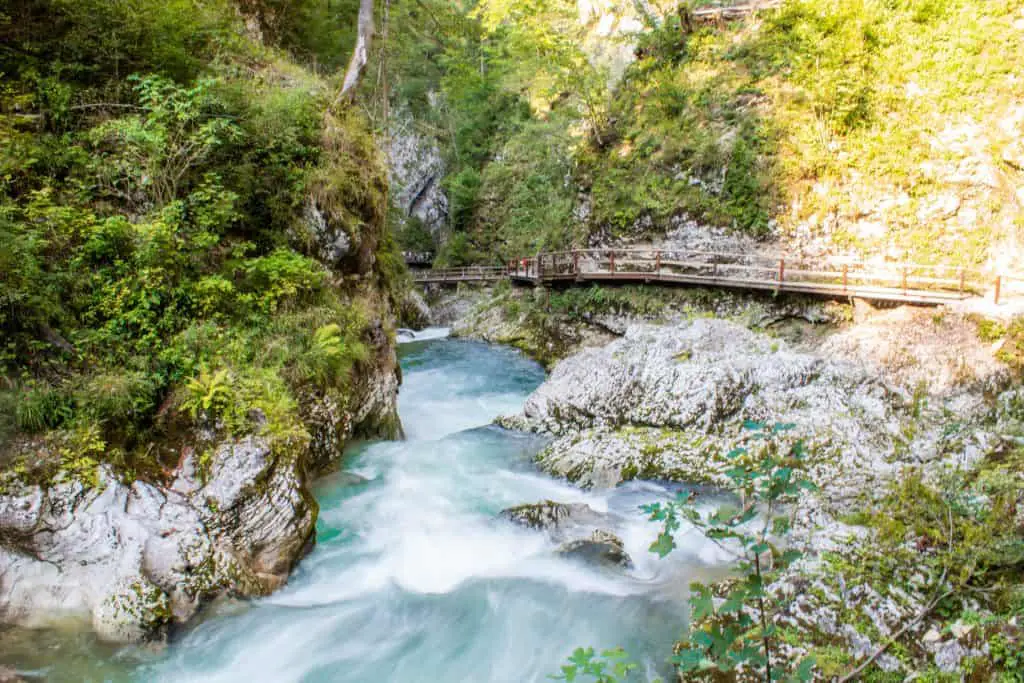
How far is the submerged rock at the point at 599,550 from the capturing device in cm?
645

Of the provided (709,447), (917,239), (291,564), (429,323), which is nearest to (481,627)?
(291,564)

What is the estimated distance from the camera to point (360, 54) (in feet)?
34.3

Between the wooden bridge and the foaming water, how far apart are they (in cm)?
749

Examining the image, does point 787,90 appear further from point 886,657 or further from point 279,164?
point 886,657

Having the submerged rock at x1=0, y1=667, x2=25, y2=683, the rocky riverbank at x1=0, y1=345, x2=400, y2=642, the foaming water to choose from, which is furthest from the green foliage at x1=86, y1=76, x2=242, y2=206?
the submerged rock at x1=0, y1=667, x2=25, y2=683

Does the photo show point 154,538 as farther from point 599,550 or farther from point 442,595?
point 599,550

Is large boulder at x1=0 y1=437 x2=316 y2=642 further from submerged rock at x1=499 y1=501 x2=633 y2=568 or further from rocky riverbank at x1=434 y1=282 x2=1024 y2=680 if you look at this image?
rocky riverbank at x1=434 y1=282 x2=1024 y2=680

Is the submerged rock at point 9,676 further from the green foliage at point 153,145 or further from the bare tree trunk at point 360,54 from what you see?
the bare tree trunk at point 360,54

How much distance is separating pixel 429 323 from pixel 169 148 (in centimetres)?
1814

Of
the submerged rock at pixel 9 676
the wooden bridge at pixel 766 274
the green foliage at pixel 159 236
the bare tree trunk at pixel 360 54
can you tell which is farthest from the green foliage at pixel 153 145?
the wooden bridge at pixel 766 274

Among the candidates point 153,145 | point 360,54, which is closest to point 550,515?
point 153,145

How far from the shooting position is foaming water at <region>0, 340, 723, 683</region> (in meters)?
5.09

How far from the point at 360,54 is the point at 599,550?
9.66m

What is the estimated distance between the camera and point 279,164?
857 cm
